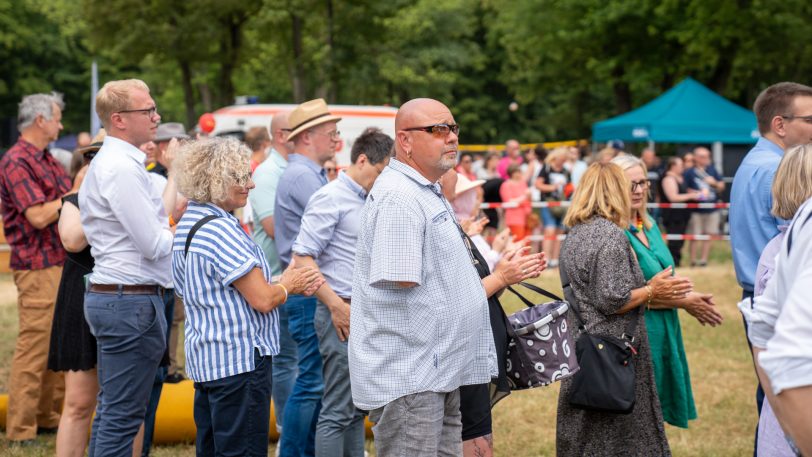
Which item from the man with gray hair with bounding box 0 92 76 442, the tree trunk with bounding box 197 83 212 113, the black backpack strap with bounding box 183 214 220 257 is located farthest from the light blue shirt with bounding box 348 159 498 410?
the tree trunk with bounding box 197 83 212 113

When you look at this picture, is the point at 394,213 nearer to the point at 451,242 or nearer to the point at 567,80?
the point at 451,242

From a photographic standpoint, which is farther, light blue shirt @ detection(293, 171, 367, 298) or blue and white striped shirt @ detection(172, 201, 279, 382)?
light blue shirt @ detection(293, 171, 367, 298)

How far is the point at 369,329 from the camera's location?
11.2 ft

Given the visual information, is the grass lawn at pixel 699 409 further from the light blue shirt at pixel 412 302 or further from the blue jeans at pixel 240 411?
the light blue shirt at pixel 412 302

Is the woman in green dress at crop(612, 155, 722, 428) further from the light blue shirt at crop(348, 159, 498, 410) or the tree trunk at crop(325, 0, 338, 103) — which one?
the tree trunk at crop(325, 0, 338, 103)

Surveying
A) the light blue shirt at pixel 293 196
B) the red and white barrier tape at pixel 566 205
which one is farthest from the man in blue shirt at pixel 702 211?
the light blue shirt at pixel 293 196

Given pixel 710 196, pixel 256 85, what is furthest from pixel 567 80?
pixel 710 196

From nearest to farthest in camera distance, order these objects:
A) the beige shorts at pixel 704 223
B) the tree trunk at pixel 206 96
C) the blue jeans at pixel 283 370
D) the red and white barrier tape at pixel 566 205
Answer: the blue jeans at pixel 283 370
the red and white barrier tape at pixel 566 205
the beige shorts at pixel 704 223
the tree trunk at pixel 206 96

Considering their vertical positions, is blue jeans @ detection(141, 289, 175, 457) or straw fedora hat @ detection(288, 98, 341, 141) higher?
straw fedora hat @ detection(288, 98, 341, 141)

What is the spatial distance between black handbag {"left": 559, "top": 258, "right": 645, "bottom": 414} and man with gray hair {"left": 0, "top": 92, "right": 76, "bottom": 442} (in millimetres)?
3427

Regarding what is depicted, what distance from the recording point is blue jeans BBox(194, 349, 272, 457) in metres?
3.77

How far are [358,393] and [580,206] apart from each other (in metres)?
1.82

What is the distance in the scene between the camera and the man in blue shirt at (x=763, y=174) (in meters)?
4.54

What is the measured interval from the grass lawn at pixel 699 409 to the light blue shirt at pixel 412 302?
277 centimetres
